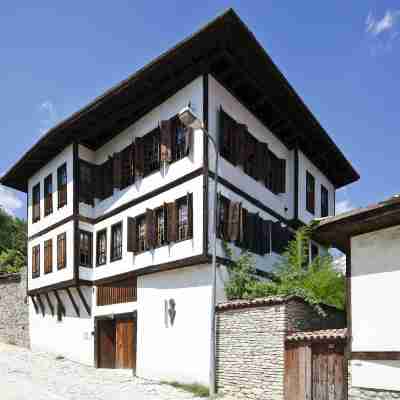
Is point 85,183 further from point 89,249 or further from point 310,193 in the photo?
point 310,193

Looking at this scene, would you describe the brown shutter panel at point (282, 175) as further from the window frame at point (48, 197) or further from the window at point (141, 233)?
the window frame at point (48, 197)

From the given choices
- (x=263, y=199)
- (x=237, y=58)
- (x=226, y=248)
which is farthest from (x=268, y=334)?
(x=237, y=58)

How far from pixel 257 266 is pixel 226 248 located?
8.25ft

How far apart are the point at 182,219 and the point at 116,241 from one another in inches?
179

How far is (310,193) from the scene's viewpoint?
2453 centimetres

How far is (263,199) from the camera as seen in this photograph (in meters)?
20.5

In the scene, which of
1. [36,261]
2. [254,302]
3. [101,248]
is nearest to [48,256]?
[36,261]

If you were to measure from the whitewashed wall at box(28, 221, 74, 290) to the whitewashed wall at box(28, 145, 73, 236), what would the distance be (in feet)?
1.47

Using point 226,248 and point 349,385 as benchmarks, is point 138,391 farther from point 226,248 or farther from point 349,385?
point 349,385

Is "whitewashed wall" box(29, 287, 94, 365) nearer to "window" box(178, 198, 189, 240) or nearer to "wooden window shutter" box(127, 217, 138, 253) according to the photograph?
"wooden window shutter" box(127, 217, 138, 253)

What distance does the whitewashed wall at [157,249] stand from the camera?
55.2ft

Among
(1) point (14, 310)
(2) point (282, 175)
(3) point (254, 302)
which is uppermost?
(2) point (282, 175)

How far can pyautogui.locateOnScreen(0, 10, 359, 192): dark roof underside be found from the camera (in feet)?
56.0

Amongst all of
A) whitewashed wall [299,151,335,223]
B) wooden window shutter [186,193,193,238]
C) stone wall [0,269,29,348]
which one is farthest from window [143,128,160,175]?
stone wall [0,269,29,348]
